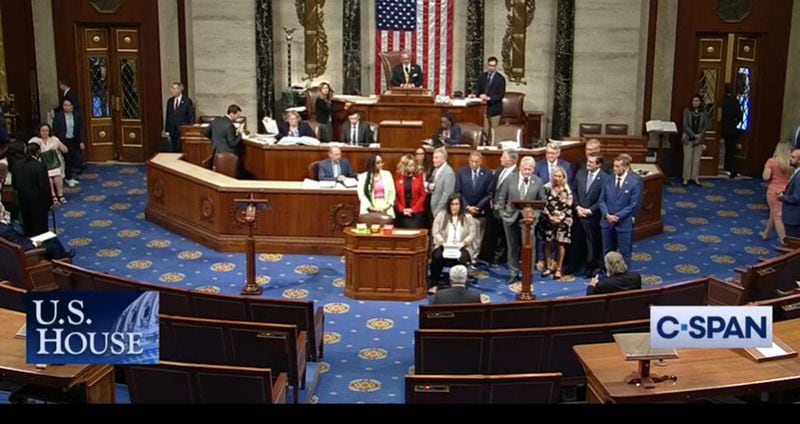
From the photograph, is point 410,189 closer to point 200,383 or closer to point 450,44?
point 200,383

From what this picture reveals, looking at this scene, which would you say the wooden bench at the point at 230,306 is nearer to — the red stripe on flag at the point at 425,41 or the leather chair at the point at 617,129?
the leather chair at the point at 617,129

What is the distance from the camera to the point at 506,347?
836 cm

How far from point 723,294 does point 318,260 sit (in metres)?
5.01

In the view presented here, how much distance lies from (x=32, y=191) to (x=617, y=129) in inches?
382

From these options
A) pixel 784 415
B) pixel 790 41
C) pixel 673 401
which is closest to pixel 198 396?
pixel 673 401

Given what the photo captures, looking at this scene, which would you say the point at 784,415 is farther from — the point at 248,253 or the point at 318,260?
the point at 318,260

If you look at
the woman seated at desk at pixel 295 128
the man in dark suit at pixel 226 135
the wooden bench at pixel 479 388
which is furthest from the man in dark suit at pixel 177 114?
the wooden bench at pixel 479 388

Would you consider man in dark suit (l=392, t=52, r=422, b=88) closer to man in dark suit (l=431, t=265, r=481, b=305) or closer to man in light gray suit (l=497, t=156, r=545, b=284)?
man in light gray suit (l=497, t=156, r=545, b=284)

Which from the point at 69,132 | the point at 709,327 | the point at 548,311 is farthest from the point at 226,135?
the point at 709,327

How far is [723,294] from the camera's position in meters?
9.72

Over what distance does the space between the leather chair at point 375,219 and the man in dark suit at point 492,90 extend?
5.61 m

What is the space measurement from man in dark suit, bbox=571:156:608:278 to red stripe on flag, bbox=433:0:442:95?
6692 millimetres

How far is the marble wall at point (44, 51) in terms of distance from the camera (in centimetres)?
1820

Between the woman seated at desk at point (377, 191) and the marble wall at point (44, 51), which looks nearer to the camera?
the woman seated at desk at point (377, 191)
